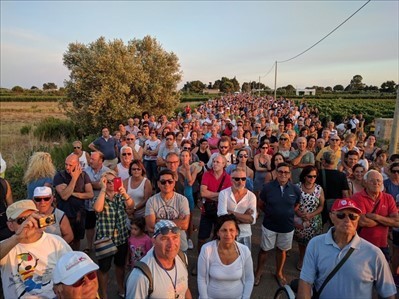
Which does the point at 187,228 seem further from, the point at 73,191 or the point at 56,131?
the point at 56,131

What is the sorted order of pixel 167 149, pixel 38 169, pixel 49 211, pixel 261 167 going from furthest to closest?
pixel 167 149 → pixel 261 167 → pixel 38 169 → pixel 49 211

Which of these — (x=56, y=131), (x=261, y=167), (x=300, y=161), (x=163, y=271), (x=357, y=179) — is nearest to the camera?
(x=163, y=271)

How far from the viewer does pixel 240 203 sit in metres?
3.88

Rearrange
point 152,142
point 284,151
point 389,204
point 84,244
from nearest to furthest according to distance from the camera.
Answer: point 389,204, point 84,244, point 284,151, point 152,142

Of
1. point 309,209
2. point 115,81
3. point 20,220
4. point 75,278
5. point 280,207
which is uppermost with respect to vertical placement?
point 115,81

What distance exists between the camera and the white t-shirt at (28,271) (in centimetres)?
250

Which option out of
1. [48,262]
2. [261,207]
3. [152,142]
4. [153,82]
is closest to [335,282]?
[261,207]

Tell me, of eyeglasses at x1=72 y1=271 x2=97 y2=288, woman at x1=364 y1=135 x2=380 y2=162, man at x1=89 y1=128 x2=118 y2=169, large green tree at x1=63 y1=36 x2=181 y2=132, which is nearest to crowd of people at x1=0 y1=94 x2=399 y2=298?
eyeglasses at x1=72 y1=271 x2=97 y2=288

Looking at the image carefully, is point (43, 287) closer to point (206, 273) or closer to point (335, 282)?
point (206, 273)

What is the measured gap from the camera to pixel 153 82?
16641 mm

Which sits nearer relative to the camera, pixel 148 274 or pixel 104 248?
pixel 148 274

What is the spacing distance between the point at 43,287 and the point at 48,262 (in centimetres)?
22

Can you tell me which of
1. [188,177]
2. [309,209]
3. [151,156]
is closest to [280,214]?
[309,209]

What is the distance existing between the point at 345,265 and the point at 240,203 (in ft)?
5.34
